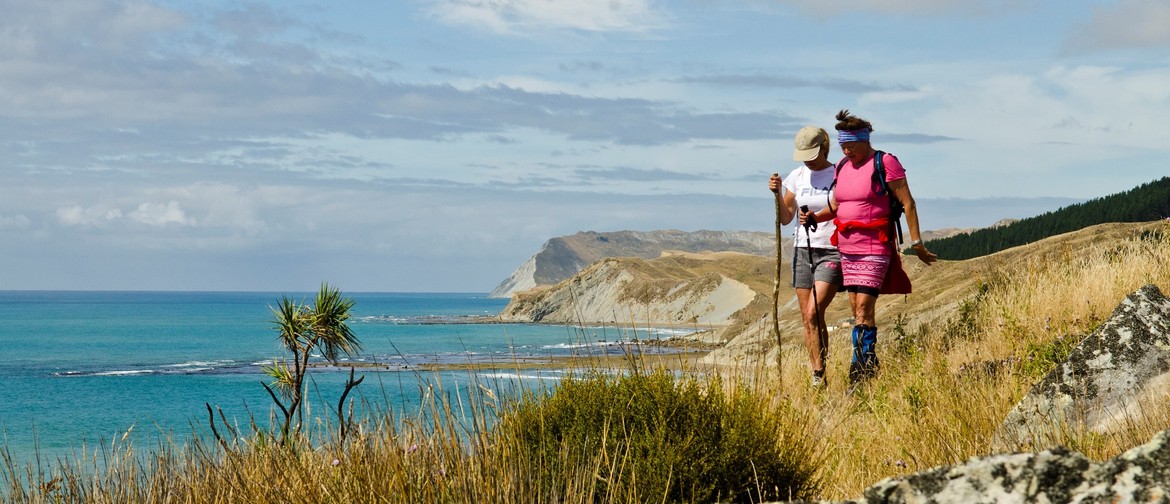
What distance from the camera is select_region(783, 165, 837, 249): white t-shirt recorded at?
8.00 metres

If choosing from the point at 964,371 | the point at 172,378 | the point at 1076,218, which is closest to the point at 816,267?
the point at 964,371

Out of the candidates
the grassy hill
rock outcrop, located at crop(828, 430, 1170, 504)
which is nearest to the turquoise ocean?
rock outcrop, located at crop(828, 430, 1170, 504)

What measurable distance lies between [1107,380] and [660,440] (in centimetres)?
293

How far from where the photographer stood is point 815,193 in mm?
8039

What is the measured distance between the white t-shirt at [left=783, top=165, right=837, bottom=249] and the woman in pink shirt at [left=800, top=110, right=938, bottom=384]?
0.49 feet

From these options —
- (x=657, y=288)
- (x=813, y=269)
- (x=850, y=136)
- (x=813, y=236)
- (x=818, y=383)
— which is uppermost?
(x=850, y=136)

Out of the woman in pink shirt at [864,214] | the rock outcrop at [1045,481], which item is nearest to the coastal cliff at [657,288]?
the woman in pink shirt at [864,214]

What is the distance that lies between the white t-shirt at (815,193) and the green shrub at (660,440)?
2752mm

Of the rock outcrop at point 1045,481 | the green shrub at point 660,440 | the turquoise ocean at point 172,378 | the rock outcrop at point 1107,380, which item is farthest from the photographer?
the turquoise ocean at point 172,378

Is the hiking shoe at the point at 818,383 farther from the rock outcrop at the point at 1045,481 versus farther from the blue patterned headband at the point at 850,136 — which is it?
the rock outcrop at the point at 1045,481

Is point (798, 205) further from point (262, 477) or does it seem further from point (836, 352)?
point (262, 477)

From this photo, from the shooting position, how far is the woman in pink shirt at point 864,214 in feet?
24.6

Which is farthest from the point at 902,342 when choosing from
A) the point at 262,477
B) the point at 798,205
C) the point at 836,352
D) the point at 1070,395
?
the point at 262,477

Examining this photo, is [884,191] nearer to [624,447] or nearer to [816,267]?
[816,267]
